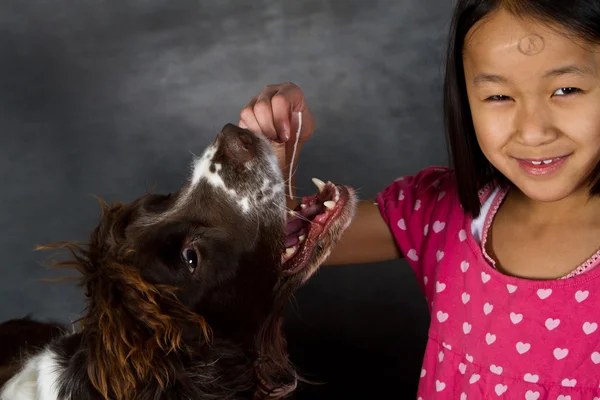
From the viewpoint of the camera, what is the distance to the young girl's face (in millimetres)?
1903

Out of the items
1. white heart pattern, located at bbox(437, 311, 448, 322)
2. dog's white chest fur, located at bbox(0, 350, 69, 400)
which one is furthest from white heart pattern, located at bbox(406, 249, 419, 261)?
dog's white chest fur, located at bbox(0, 350, 69, 400)

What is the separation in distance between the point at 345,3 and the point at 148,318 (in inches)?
94.5

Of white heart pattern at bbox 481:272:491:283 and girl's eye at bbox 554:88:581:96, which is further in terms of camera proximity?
white heart pattern at bbox 481:272:491:283

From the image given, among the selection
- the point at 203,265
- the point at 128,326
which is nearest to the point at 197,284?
the point at 203,265

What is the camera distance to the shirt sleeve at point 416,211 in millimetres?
2527

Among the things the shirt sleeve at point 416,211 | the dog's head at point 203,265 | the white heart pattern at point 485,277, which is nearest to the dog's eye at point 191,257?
the dog's head at point 203,265

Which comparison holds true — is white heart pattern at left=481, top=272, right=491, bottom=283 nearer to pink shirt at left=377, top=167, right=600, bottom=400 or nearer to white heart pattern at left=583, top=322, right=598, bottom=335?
pink shirt at left=377, top=167, right=600, bottom=400

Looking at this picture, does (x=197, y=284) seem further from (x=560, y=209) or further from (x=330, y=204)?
(x=560, y=209)

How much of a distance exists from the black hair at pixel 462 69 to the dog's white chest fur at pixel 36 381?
3.94 feet

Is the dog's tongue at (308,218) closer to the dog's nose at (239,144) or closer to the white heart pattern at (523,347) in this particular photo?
the dog's nose at (239,144)

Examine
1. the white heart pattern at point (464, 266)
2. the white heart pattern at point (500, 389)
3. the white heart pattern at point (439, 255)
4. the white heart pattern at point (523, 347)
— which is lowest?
the white heart pattern at point (500, 389)

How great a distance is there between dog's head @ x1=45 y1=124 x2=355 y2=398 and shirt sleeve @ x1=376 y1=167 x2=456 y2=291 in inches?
9.8

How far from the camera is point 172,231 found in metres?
2.21

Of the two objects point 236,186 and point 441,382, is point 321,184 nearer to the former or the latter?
point 236,186
